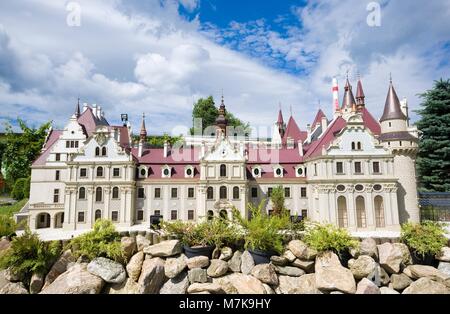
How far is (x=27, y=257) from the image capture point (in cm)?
1266

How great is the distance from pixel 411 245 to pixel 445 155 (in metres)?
24.4

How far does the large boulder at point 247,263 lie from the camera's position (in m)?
12.7

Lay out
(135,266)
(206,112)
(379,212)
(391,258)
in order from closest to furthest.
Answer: (135,266)
(391,258)
(379,212)
(206,112)

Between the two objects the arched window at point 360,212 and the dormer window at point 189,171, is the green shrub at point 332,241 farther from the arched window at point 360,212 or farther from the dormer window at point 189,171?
the dormer window at point 189,171

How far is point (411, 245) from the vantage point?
13.7 m

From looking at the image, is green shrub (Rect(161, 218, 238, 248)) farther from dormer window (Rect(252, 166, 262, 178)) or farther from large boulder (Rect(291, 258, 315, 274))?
dormer window (Rect(252, 166, 262, 178))

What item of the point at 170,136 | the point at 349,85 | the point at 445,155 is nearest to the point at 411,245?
the point at 445,155

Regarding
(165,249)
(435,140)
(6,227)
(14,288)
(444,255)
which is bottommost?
(14,288)

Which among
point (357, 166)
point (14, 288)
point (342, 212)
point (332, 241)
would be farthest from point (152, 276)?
point (357, 166)

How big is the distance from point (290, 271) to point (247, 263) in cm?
217

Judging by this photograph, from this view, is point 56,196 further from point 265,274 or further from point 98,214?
point 265,274

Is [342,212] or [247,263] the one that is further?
[342,212]

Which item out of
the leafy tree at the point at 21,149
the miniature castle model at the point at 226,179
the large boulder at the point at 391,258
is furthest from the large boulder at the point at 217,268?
the leafy tree at the point at 21,149

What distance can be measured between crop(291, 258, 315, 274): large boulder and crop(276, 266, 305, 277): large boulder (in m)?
0.18
